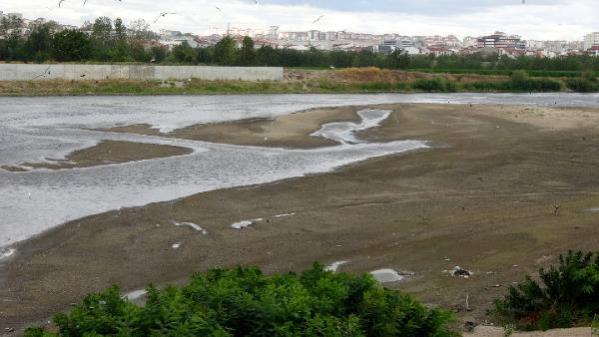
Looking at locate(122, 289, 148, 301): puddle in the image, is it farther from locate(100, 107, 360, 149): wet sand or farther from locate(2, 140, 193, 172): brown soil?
locate(100, 107, 360, 149): wet sand

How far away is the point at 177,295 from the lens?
713 centimetres

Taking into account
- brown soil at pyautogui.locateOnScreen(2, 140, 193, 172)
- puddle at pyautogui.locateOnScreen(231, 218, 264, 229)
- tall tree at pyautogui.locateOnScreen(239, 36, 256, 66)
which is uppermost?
tall tree at pyautogui.locateOnScreen(239, 36, 256, 66)

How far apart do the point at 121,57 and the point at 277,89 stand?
19517mm

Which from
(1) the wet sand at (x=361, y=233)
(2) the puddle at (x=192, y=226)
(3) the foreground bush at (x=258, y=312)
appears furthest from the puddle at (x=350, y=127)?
(3) the foreground bush at (x=258, y=312)

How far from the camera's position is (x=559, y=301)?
10.3 meters

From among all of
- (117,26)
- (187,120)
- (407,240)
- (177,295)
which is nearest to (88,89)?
(187,120)

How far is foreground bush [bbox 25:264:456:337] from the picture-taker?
6.63m

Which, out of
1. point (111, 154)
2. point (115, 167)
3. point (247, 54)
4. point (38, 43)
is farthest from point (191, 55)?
point (115, 167)

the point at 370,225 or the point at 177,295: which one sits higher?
the point at 177,295

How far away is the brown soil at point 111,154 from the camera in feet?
86.6

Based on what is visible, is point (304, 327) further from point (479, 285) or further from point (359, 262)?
point (359, 262)

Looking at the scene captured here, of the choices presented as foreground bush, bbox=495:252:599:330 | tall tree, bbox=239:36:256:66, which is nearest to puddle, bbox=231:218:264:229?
foreground bush, bbox=495:252:599:330

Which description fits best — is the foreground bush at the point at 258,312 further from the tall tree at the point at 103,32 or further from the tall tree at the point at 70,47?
the tall tree at the point at 103,32

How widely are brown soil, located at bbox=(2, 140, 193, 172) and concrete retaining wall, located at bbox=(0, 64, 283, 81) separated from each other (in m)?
38.8
